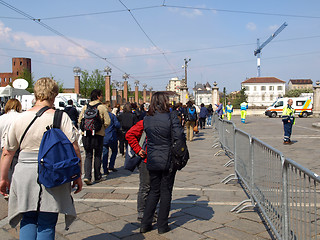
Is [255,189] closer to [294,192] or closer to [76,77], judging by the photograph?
[294,192]

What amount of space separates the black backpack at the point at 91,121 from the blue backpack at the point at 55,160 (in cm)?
378

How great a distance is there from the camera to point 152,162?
3980mm

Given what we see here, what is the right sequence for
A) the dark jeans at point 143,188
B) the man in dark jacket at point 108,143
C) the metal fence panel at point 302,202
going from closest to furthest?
1. the metal fence panel at point 302,202
2. the dark jeans at point 143,188
3. the man in dark jacket at point 108,143

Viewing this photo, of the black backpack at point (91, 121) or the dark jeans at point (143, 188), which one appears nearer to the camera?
the dark jeans at point (143, 188)

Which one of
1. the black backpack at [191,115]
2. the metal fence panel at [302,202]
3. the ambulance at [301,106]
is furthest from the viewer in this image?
the ambulance at [301,106]

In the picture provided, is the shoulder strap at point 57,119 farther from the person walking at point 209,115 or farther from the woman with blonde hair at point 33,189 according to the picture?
the person walking at point 209,115

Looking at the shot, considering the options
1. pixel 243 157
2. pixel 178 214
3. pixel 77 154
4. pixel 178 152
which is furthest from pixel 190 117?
pixel 77 154

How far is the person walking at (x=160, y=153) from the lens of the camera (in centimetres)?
394

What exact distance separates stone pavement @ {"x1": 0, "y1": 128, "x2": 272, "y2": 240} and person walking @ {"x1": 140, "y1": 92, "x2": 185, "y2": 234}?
0.82ft

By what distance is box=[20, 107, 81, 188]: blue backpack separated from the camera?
8.59ft

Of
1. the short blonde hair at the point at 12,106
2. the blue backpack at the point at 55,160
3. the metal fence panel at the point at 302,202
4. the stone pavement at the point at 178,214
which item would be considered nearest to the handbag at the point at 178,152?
the stone pavement at the point at 178,214

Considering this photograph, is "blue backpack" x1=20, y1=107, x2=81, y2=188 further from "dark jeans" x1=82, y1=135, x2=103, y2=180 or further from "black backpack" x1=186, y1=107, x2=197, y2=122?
"black backpack" x1=186, y1=107, x2=197, y2=122

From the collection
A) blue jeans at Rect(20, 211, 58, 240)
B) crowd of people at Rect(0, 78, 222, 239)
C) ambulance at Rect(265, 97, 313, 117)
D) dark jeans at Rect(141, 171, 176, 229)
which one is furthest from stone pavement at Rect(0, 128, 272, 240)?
ambulance at Rect(265, 97, 313, 117)

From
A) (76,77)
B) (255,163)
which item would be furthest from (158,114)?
(76,77)
